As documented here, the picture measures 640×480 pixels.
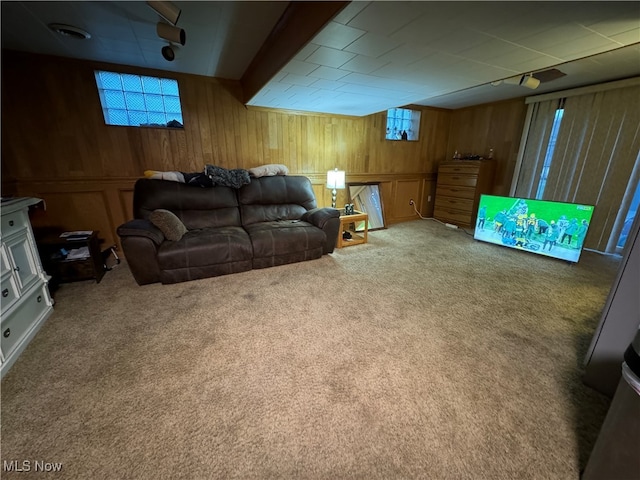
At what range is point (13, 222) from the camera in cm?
171

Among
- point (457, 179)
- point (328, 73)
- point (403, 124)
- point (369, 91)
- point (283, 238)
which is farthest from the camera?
point (403, 124)

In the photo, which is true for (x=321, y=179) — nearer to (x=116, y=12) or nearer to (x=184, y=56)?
(x=184, y=56)

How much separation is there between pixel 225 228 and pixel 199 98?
5.49ft

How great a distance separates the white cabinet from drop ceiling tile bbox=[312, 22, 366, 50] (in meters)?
2.25

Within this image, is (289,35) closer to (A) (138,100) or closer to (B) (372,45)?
(B) (372,45)

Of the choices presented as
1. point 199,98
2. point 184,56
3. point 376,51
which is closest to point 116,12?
point 184,56

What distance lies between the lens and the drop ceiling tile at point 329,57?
167 cm

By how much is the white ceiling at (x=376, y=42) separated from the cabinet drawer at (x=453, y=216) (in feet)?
6.85

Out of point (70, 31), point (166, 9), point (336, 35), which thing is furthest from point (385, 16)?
point (70, 31)

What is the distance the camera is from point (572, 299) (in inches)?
86.9

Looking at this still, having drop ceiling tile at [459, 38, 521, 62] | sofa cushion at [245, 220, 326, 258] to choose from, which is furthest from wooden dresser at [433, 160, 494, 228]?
sofa cushion at [245, 220, 326, 258]

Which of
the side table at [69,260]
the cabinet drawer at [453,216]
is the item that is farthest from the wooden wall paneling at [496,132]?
the side table at [69,260]

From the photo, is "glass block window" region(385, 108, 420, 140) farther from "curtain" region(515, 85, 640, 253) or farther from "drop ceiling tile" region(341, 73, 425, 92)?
"drop ceiling tile" region(341, 73, 425, 92)

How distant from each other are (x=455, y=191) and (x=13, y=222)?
17.6ft
